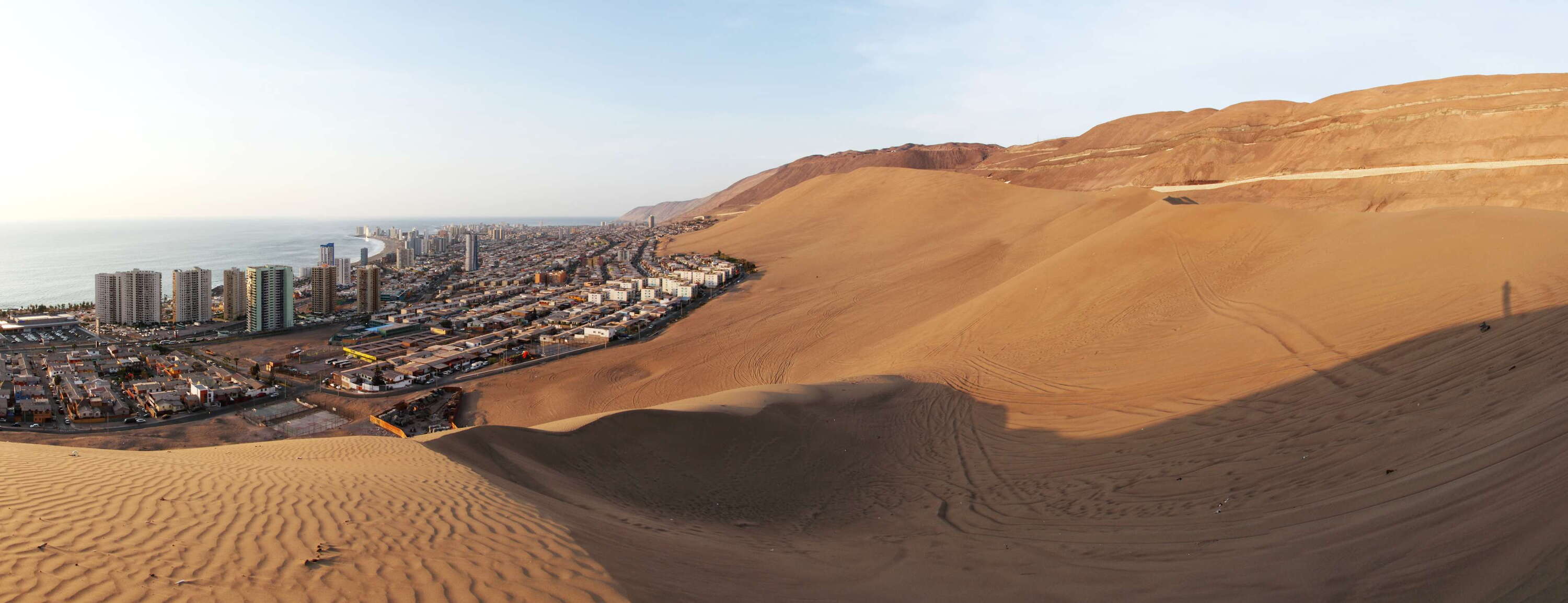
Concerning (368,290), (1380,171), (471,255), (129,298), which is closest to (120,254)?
(471,255)

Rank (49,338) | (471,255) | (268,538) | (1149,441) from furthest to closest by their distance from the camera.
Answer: (471,255) → (49,338) → (1149,441) → (268,538)

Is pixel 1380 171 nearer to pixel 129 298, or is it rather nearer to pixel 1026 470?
pixel 1026 470

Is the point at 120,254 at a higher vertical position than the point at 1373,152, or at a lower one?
lower

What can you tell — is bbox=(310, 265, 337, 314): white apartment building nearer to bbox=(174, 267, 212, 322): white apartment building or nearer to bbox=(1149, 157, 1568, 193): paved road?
bbox=(174, 267, 212, 322): white apartment building

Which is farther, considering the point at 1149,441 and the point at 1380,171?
the point at 1380,171

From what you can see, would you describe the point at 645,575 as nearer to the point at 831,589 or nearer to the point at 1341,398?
the point at 831,589

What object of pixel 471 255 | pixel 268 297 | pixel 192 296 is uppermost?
pixel 471 255
